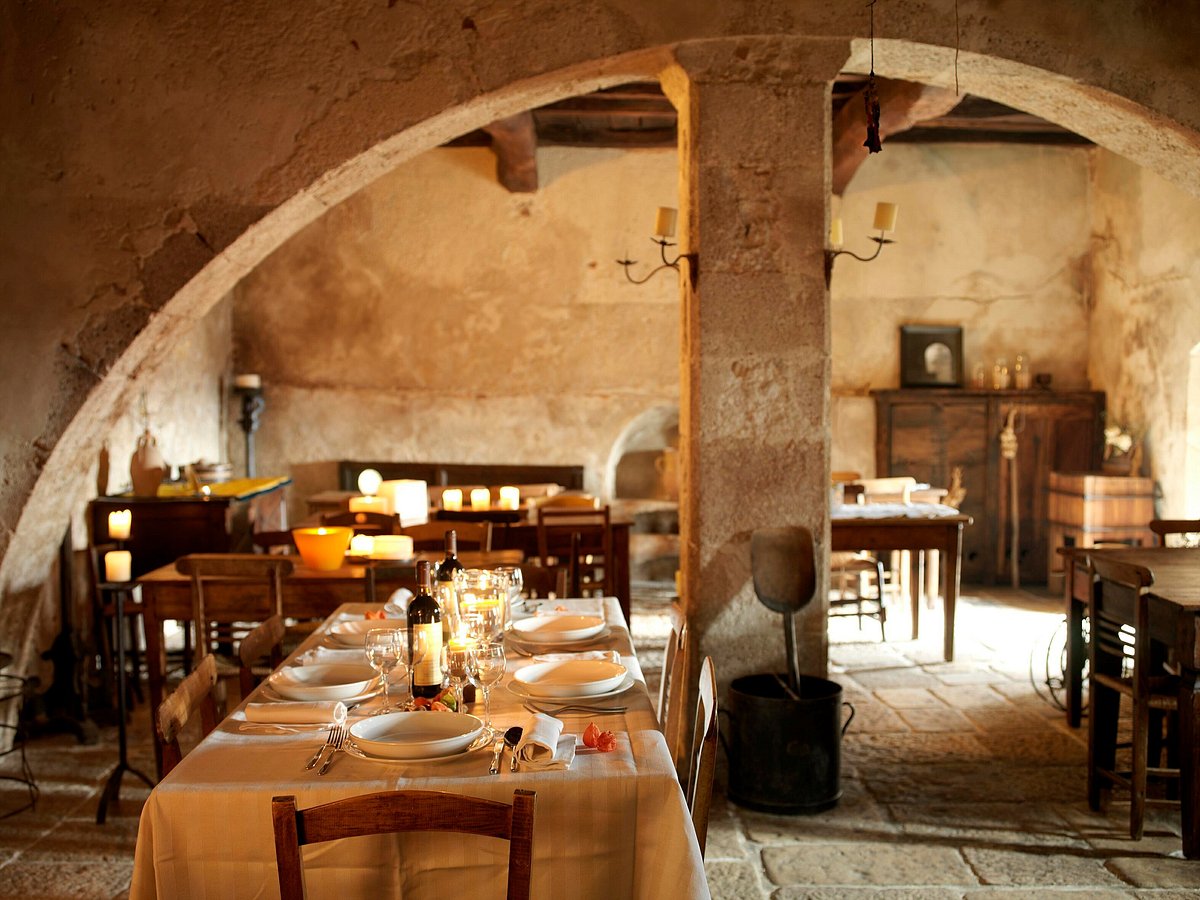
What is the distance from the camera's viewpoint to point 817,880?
3209 mm

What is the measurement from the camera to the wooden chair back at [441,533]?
4625 millimetres

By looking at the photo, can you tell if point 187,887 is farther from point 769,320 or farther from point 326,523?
point 326,523

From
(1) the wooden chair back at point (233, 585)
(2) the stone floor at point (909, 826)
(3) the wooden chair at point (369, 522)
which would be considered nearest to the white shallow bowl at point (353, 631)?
(1) the wooden chair back at point (233, 585)

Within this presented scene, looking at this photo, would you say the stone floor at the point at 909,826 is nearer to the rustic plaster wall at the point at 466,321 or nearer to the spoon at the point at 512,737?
the spoon at the point at 512,737

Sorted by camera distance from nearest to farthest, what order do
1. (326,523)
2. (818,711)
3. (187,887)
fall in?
1. (187,887)
2. (818,711)
3. (326,523)

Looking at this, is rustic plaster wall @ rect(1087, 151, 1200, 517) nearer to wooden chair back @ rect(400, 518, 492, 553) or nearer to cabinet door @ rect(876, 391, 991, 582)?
cabinet door @ rect(876, 391, 991, 582)

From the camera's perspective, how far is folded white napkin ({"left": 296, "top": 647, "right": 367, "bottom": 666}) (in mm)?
2721

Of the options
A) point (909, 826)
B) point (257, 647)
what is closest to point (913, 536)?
point (909, 826)

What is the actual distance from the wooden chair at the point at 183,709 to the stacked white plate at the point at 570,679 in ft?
2.27

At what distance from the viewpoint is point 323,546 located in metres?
4.10

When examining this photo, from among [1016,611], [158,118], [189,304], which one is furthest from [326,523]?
[1016,611]

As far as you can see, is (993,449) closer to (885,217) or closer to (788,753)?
(885,217)

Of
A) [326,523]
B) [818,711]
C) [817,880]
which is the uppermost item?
[326,523]

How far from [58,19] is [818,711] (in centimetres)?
374
